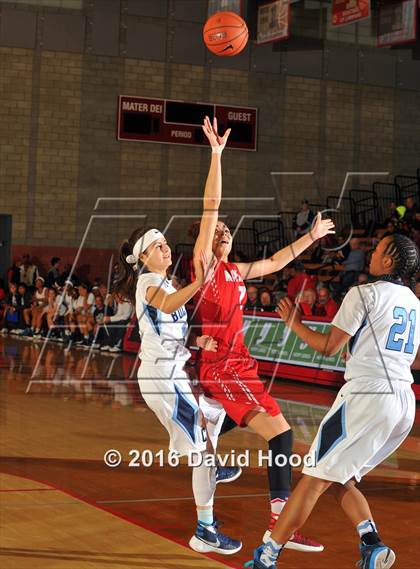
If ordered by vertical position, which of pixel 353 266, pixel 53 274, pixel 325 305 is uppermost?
pixel 353 266

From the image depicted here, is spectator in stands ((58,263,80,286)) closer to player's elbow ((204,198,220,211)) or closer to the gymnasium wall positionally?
the gymnasium wall

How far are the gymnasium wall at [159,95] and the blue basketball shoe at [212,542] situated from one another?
1932cm

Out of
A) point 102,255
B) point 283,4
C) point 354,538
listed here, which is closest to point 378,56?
point 283,4

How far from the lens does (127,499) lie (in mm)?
6617

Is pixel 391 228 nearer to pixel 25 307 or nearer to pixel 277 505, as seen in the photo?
pixel 25 307

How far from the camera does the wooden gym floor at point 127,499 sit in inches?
210

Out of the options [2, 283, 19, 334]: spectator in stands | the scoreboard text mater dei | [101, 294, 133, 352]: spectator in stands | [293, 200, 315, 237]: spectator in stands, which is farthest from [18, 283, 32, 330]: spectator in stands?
[293, 200, 315, 237]: spectator in stands

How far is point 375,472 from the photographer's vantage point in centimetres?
771

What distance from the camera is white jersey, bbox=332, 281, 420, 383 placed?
418 cm

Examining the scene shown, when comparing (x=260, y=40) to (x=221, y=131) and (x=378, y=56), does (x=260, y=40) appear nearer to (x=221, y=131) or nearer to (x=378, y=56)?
(x=221, y=131)

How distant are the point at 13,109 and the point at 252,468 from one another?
58.3 feet

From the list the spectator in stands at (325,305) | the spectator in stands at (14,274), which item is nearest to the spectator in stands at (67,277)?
the spectator in stands at (14,274)

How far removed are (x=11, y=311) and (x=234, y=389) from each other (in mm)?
18832

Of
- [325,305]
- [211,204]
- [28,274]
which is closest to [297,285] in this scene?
[325,305]
